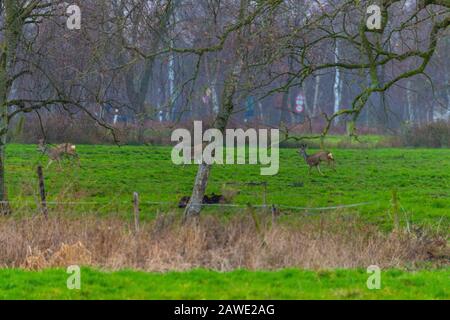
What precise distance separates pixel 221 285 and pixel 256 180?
1385cm

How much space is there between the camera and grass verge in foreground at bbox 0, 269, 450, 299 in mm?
9375

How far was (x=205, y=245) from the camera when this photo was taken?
13.1 metres

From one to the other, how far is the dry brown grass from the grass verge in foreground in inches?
36.6

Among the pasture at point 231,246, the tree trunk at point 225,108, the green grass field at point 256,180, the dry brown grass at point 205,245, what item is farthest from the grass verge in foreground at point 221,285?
the tree trunk at point 225,108

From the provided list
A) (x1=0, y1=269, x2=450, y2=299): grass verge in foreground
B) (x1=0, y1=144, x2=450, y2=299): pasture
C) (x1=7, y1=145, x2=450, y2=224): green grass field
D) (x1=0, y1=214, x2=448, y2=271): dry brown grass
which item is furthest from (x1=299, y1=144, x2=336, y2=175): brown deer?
(x1=0, y1=269, x2=450, y2=299): grass verge in foreground

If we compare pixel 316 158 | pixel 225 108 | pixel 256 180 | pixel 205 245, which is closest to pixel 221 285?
pixel 205 245

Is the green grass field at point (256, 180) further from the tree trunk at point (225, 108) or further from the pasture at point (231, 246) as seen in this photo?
the tree trunk at point (225, 108)

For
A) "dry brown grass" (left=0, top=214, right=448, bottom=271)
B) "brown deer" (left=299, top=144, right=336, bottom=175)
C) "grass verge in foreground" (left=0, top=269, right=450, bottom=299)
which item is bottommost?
"grass verge in foreground" (left=0, top=269, right=450, bottom=299)

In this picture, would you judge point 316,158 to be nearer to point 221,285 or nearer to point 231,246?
point 231,246

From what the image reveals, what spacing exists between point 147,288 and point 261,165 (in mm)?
18240

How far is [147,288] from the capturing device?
9.70 m

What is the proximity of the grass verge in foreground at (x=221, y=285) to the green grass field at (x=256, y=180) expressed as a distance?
4666mm

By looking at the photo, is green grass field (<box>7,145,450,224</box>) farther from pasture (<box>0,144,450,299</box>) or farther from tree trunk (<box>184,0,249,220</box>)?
tree trunk (<box>184,0,249,220</box>)
